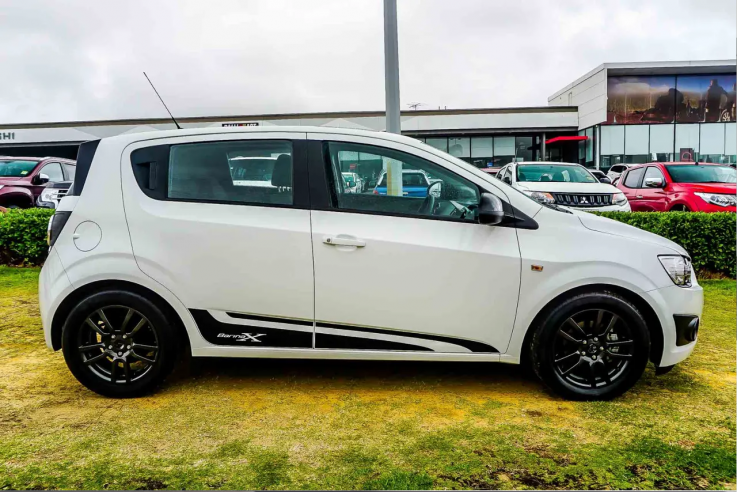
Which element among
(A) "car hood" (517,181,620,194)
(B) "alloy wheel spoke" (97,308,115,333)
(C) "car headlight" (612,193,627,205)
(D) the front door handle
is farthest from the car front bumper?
(C) "car headlight" (612,193,627,205)

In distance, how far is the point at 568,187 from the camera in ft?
35.7

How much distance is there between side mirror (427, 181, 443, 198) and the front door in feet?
0.65

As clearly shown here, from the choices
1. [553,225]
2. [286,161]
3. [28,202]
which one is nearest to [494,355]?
[553,225]

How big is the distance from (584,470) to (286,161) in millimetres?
2512

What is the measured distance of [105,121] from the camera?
123ft

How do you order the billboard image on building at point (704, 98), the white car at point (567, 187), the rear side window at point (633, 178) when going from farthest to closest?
the billboard image on building at point (704, 98) → the rear side window at point (633, 178) → the white car at point (567, 187)

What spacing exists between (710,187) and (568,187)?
7.93ft

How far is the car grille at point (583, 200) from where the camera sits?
10.6 meters

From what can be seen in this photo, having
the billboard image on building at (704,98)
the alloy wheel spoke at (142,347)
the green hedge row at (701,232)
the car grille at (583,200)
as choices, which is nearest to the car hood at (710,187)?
the car grille at (583,200)

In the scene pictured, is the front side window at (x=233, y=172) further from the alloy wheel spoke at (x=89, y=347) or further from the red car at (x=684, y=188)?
the red car at (x=684, y=188)

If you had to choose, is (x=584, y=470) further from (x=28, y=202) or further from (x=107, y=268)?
(x=28, y=202)

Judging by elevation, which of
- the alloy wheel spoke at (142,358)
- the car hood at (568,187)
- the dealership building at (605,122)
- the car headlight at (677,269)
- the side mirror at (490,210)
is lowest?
the alloy wheel spoke at (142,358)

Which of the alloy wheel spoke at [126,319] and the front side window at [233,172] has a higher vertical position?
the front side window at [233,172]

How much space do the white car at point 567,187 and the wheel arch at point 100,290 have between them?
23.8 feet
